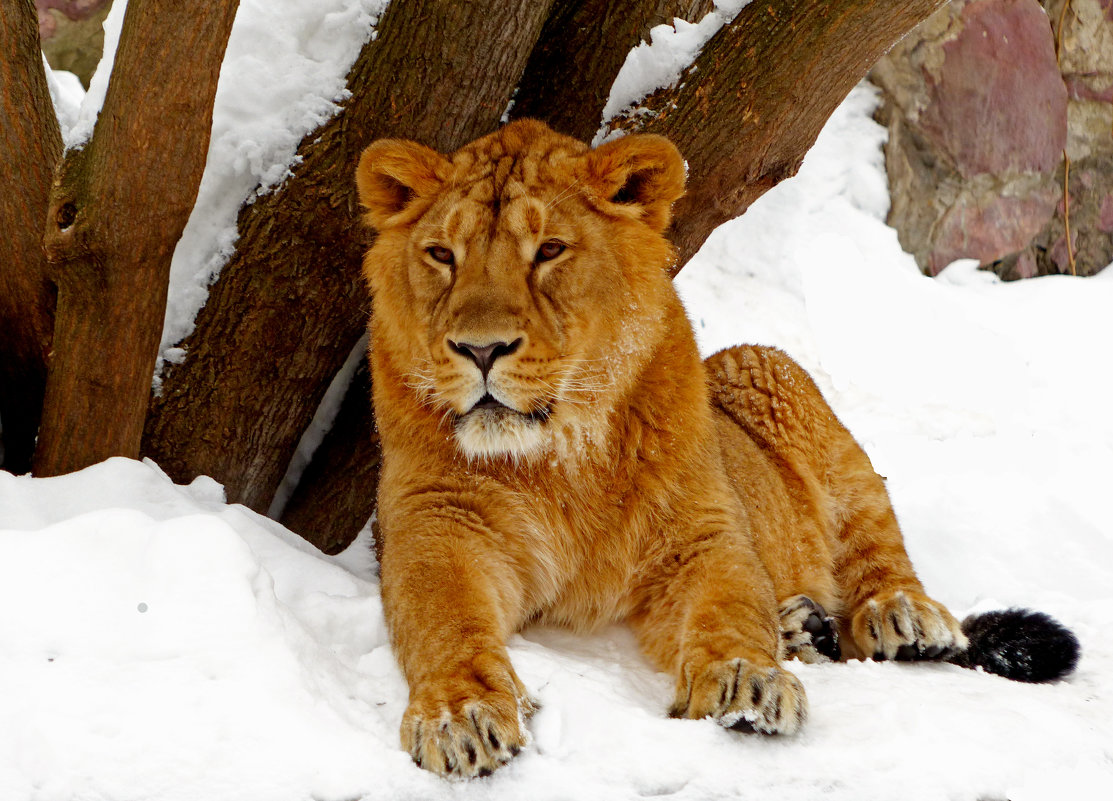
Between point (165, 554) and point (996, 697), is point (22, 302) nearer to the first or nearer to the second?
point (165, 554)

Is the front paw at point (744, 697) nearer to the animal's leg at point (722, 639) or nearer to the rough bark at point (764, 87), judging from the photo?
the animal's leg at point (722, 639)

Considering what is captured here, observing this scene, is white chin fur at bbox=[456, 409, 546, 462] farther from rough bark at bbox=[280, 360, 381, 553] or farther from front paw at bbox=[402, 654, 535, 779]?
rough bark at bbox=[280, 360, 381, 553]

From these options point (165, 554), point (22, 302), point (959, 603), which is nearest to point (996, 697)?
point (959, 603)

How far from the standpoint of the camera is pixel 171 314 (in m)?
3.85

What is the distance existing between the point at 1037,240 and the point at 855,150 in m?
1.66

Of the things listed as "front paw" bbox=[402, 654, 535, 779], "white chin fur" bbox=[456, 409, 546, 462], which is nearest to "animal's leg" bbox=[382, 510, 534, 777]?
"front paw" bbox=[402, 654, 535, 779]

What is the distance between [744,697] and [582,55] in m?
2.46

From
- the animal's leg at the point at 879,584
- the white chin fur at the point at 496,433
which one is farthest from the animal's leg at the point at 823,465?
the white chin fur at the point at 496,433

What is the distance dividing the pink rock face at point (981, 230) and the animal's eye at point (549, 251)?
19.2ft

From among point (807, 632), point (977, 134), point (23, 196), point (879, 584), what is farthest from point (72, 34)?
point (807, 632)

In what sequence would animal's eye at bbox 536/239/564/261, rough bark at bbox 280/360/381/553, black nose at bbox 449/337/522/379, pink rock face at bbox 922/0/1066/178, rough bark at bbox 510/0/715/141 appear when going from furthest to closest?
pink rock face at bbox 922/0/1066/178, rough bark at bbox 280/360/381/553, rough bark at bbox 510/0/715/141, animal's eye at bbox 536/239/564/261, black nose at bbox 449/337/522/379

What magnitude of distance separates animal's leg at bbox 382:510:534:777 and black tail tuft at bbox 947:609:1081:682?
1.48 m

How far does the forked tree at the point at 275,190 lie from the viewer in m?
3.31

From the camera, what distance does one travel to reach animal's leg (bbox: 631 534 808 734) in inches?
101
